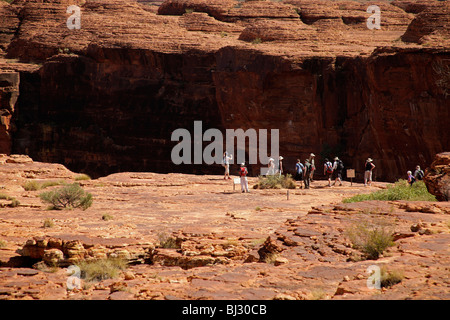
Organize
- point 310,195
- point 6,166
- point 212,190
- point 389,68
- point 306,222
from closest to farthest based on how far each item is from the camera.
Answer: point 306,222 → point 310,195 → point 212,190 → point 6,166 → point 389,68

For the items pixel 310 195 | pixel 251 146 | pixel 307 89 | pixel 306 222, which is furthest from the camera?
pixel 251 146

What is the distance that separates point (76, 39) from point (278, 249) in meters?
35.7

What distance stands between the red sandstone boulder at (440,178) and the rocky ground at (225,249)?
1404 millimetres

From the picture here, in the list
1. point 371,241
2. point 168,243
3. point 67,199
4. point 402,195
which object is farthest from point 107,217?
point 371,241

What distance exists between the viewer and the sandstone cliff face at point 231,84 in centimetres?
3005

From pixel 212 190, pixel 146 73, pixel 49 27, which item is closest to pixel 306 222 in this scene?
pixel 212 190

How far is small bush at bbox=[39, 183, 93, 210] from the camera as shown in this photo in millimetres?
18703

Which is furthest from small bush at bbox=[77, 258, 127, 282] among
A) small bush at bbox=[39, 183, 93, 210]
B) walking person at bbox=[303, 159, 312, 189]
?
walking person at bbox=[303, 159, 312, 189]

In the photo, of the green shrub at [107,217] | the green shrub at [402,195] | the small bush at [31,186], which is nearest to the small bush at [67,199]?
the green shrub at [107,217]

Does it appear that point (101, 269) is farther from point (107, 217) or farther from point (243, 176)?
point (243, 176)

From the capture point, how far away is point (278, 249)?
10992 mm

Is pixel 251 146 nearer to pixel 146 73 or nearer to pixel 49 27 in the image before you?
pixel 146 73

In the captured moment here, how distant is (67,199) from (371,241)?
1179 cm

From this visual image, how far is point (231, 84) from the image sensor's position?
3603cm
